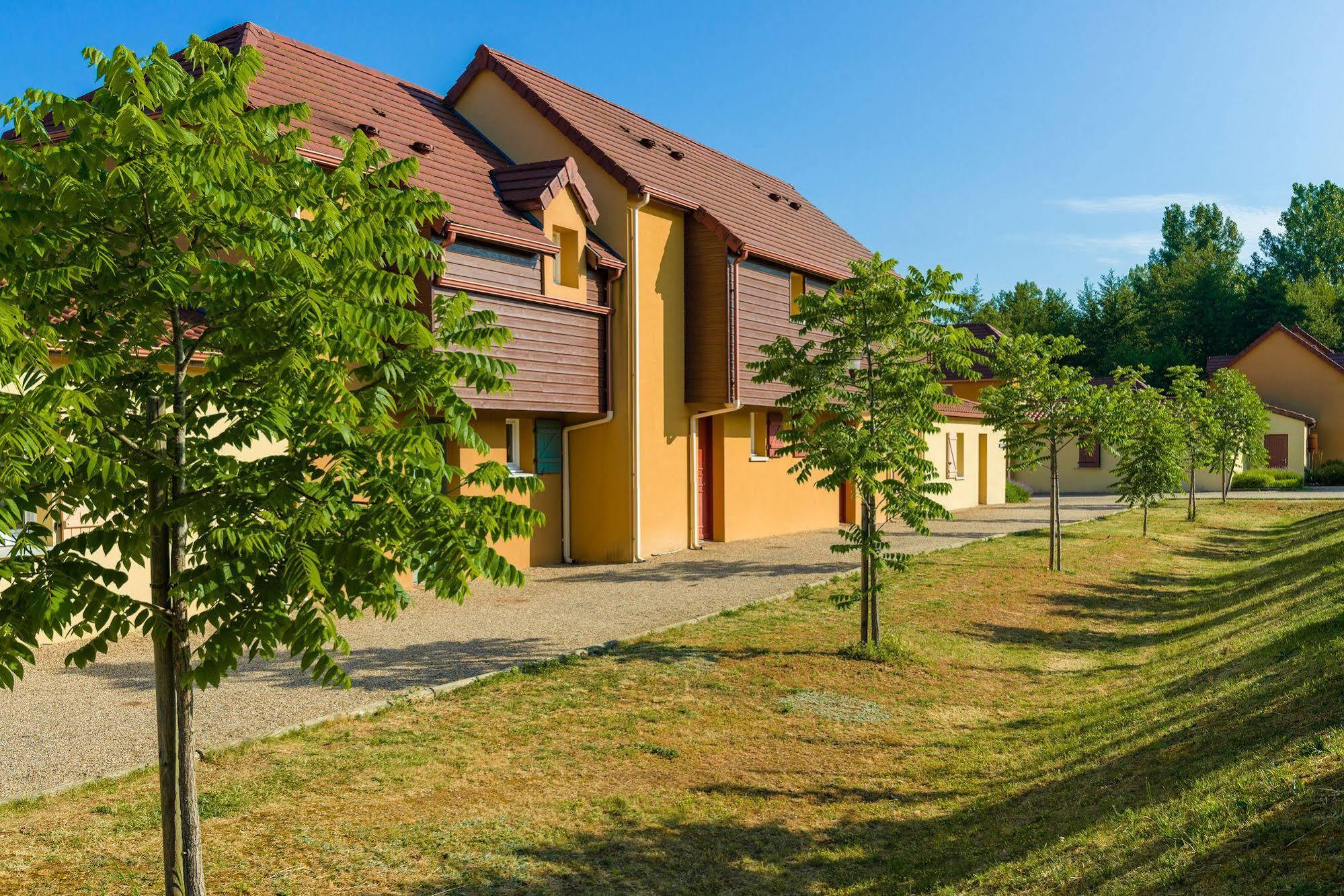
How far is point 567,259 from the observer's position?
18375 mm

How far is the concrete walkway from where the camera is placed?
7.88 metres

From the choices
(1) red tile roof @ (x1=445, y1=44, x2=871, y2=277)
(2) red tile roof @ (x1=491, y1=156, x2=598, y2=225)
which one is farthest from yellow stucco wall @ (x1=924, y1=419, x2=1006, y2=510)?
(2) red tile roof @ (x1=491, y1=156, x2=598, y2=225)

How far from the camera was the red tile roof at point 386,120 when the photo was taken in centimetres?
1592

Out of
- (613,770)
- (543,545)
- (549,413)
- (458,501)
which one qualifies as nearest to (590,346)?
(549,413)

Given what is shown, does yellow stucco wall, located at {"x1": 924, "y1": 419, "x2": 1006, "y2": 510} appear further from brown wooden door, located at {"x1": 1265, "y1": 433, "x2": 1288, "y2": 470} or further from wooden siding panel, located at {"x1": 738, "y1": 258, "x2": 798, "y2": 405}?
brown wooden door, located at {"x1": 1265, "y1": 433, "x2": 1288, "y2": 470}

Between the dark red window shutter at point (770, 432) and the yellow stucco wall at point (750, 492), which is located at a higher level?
the dark red window shutter at point (770, 432)

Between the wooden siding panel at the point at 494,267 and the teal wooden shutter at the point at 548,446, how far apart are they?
111 inches

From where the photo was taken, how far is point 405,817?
6.60 meters

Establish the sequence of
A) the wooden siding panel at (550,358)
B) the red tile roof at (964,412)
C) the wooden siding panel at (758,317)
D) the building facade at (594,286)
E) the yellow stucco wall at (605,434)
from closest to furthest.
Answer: the wooden siding panel at (550,358), the building facade at (594,286), the yellow stucco wall at (605,434), the wooden siding panel at (758,317), the red tile roof at (964,412)

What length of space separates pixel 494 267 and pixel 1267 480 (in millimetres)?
41443

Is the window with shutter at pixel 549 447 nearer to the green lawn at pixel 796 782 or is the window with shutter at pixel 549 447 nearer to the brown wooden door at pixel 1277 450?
the green lawn at pixel 796 782

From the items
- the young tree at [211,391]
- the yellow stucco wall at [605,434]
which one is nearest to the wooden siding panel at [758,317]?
the yellow stucco wall at [605,434]

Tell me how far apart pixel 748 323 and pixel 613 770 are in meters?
14.6

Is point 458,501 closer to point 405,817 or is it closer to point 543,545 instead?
point 405,817
